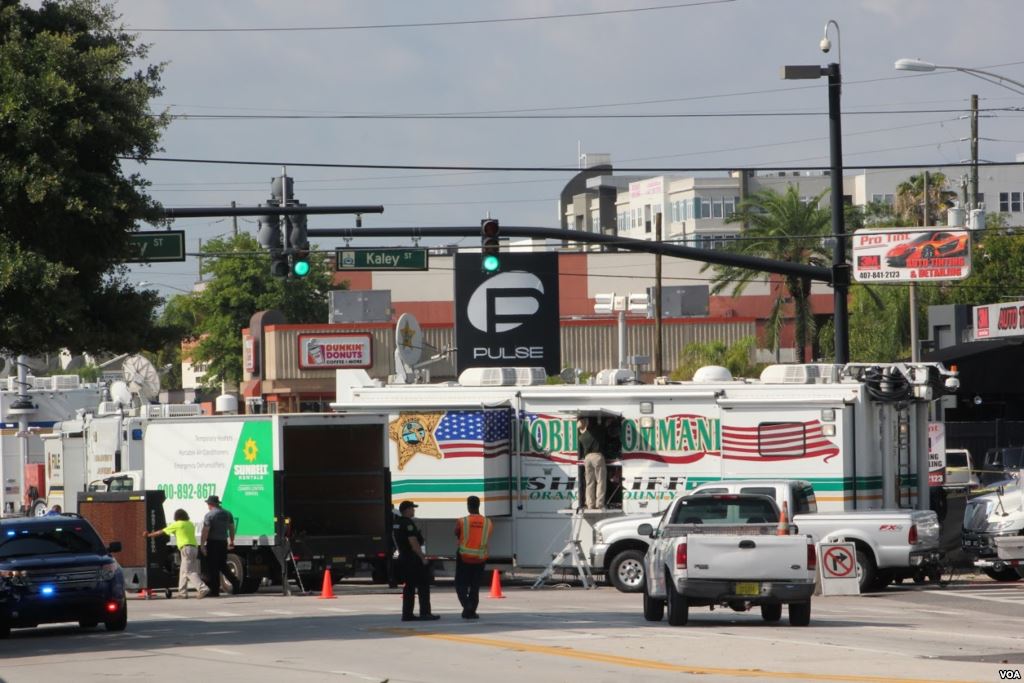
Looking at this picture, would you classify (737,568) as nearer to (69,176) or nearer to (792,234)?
(69,176)

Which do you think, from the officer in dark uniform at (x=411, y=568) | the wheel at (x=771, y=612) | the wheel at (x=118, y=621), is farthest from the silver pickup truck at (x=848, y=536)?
the wheel at (x=118, y=621)

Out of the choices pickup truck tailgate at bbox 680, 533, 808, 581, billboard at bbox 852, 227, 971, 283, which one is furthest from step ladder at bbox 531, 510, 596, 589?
pickup truck tailgate at bbox 680, 533, 808, 581

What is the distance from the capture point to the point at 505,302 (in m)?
52.0

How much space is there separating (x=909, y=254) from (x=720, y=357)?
39.3 metres

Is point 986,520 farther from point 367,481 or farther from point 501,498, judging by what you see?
point 367,481

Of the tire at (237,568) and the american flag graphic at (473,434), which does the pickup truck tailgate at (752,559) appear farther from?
the tire at (237,568)

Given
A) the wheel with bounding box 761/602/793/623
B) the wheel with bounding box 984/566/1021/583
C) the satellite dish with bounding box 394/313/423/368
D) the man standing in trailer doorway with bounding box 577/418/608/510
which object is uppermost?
the satellite dish with bounding box 394/313/423/368

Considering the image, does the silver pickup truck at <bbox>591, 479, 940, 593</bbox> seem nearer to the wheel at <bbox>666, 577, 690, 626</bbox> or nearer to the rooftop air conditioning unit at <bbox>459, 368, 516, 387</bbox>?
the rooftop air conditioning unit at <bbox>459, 368, 516, 387</bbox>

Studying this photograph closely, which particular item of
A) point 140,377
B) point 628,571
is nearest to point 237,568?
point 628,571

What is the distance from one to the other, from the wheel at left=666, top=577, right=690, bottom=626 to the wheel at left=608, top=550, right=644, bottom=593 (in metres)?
6.89

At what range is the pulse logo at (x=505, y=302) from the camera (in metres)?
51.9

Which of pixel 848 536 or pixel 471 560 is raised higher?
pixel 471 560

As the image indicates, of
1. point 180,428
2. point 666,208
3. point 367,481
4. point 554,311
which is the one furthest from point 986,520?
point 666,208

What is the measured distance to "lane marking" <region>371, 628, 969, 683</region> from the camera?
48.1 ft
